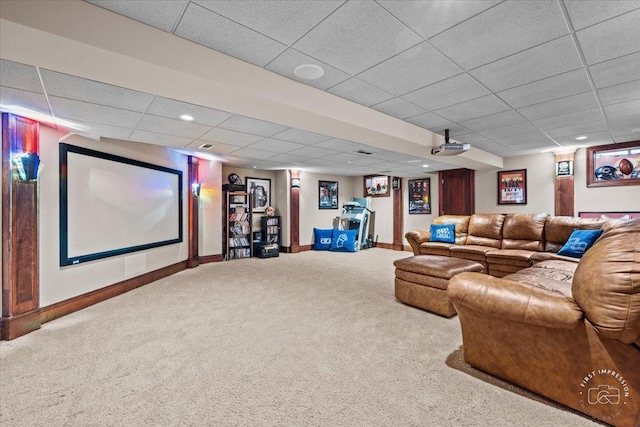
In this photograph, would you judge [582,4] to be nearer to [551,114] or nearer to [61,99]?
[551,114]

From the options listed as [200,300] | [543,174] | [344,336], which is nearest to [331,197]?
[543,174]

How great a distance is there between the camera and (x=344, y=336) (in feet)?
8.86

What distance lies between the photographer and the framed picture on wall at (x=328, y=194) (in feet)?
29.0

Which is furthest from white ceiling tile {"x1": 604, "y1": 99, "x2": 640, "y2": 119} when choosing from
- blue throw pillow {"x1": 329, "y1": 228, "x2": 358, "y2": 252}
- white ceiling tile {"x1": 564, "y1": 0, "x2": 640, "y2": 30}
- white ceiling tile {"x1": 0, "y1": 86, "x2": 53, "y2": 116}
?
white ceiling tile {"x1": 0, "y1": 86, "x2": 53, "y2": 116}

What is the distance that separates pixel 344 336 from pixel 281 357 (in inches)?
25.8

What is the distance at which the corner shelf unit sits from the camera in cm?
688

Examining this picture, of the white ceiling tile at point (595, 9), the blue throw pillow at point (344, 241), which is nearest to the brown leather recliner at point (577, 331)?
the white ceiling tile at point (595, 9)

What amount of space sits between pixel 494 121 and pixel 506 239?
2311 millimetres

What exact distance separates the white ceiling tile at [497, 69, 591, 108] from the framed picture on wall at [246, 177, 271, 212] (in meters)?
6.01

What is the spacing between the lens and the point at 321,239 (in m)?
8.46

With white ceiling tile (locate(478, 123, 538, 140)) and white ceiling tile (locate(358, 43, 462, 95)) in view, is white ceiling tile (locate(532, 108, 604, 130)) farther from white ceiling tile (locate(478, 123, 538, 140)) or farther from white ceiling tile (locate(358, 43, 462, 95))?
white ceiling tile (locate(358, 43, 462, 95))

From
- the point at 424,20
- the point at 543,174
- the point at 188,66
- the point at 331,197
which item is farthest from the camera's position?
the point at 331,197

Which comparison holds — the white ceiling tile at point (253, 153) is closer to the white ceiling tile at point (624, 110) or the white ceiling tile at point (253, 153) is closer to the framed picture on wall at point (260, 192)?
the framed picture on wall at point (260, 192)

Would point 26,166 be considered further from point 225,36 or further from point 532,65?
point 532,65
